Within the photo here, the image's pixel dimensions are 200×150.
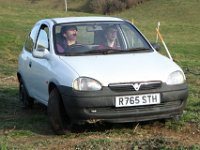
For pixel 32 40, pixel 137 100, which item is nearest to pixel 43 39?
pixel 32 40

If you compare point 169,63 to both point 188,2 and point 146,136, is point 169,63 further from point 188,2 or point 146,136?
point 188,2

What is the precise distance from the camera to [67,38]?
7871 mm

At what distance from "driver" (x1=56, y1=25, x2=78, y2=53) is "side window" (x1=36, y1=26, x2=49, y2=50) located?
0.88ft

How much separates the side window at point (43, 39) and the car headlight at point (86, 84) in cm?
148

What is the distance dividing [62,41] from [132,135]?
1847mm

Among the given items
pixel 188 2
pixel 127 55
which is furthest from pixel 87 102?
pixel 188 2

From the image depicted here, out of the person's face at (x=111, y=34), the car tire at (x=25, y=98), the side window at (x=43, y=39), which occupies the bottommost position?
the car tire at (x=25, y=98)

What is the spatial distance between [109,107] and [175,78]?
0.95 m

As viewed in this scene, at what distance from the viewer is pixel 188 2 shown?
251 ft

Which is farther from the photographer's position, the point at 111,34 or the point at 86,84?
the point at 111,34

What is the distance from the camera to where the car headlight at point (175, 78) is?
22.5ft

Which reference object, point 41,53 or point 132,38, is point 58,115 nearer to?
point 41,53

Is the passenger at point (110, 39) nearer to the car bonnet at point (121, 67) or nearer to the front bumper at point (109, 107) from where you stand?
the car bonnet at point (121, 67)

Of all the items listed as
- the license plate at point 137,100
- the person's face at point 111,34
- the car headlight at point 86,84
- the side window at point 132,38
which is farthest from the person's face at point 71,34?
the license plate at point 137,100
